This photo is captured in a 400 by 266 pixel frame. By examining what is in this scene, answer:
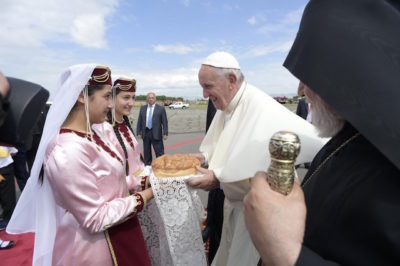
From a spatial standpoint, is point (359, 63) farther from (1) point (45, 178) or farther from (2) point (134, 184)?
(2) point (134, 184)

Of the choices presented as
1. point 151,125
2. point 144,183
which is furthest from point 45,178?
point 151,125

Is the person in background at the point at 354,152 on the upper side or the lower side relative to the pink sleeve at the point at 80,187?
upper

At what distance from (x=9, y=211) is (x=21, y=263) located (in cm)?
147

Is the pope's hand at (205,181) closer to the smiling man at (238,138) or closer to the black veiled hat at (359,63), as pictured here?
the smiling man at (238,138)

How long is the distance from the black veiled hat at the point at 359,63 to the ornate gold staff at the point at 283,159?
18cm

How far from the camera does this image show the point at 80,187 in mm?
1572

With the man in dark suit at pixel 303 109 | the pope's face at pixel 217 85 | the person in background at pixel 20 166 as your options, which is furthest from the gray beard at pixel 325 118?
the man in dark suit at pixel 303 109

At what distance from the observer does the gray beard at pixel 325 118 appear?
0.84 meters

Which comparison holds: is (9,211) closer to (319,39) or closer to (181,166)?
(181,166)

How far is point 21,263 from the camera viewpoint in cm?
329

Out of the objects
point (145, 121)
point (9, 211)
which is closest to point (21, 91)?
point (9, 211)

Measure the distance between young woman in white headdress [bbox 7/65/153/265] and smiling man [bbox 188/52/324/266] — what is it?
26.2 inches

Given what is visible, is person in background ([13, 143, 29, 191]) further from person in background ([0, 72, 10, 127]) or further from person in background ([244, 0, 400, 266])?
person in background ([244, 0, 400, 266])

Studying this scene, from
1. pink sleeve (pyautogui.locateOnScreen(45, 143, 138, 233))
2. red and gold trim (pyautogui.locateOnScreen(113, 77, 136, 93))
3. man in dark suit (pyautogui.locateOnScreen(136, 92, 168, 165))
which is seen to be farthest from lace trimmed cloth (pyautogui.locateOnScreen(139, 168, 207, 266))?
man in dark suit (pyautogui.locateOnScreen(136, 92, 168, 165))
